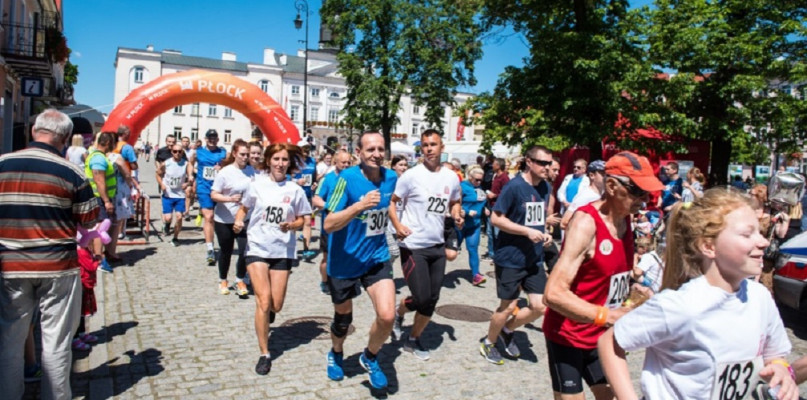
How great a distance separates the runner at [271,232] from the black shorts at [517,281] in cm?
200

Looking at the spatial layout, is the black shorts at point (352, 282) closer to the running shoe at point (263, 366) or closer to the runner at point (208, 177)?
the running shoe at point (263, 366)

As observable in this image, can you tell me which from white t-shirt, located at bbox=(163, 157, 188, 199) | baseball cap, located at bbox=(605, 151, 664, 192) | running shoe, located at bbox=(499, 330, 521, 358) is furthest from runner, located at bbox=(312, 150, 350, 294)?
white t-shirt, located at bbox=(163, 157, 188, 199)

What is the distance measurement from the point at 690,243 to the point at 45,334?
3.82 meters

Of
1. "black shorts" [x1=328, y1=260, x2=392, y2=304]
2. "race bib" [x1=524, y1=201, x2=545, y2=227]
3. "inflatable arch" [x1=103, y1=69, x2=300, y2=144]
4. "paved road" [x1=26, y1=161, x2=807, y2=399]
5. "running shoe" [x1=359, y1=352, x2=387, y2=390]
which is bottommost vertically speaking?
"paved road" [x1=26, y1=161, x2=807, y2=399]

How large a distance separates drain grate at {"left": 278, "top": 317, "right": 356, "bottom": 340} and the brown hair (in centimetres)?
405

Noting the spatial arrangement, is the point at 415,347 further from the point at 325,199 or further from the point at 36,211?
the point at 36,211

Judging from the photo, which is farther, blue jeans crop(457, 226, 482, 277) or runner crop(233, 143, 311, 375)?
blue jeans crop(457, 226, 482, 277)

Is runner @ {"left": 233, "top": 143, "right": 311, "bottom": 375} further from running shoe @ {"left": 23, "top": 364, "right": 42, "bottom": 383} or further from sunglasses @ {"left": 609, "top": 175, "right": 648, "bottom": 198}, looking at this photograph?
sunglasses @ {"left": 609, "top": 175, "right": 648, "bottom": 198}

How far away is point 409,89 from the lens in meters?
40.2

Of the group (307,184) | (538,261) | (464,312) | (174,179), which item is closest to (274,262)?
(538,261)

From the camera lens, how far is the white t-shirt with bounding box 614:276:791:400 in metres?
1.93

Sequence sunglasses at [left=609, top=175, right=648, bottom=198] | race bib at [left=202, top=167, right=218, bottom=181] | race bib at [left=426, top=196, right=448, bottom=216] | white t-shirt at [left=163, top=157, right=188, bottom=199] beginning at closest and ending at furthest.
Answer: sunglasses at [left=609, top=175, right=648, bottom=198] → race bib at [left=426, top=196, right=448, bottom=216] → race bib at [left=202, top=167, right=218, bottom=181] → white t-shirt at [left=163, top=157, right=188, bottom=199]

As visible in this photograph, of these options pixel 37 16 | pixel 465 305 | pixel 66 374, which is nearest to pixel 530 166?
pixel 465 305

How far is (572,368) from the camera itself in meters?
3.09
